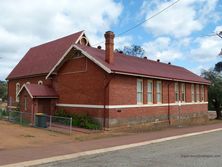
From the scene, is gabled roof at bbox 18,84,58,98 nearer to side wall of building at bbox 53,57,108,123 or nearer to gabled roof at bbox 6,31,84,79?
side wall of building at bbox 53,57,108,123

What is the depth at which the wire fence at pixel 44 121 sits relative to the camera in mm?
21203

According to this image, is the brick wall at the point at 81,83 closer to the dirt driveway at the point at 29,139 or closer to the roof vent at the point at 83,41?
the dirt driveway at the point at 29,139

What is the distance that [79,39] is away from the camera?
33281 millimetres

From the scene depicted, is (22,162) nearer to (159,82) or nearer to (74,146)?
(74,146)

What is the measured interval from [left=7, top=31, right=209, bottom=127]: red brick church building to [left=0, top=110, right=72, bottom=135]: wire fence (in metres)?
0.83

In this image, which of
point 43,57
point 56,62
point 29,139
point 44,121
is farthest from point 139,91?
point 43,57

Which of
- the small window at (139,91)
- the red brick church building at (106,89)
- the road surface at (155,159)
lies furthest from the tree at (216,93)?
the road surface at (155,159)

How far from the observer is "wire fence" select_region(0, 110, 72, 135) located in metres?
21.2

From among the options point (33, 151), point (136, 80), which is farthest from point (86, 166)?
point (136, 80)

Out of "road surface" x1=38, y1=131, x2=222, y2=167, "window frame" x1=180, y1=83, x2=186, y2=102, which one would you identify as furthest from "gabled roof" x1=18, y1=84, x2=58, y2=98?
"road surface" x1=38, y1=131, x2=222, y2=167

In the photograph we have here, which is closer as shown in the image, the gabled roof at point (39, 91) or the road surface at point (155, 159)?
the road surface at point (155, 159)

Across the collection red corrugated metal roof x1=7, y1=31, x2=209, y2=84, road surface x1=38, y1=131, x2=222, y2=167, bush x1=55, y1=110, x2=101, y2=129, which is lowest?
road surface x1=38, y1=131, x2=222, y2=167

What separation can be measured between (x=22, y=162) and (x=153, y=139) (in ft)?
27.7

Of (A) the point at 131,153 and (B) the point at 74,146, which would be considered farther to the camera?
(B) the point at 74,146
